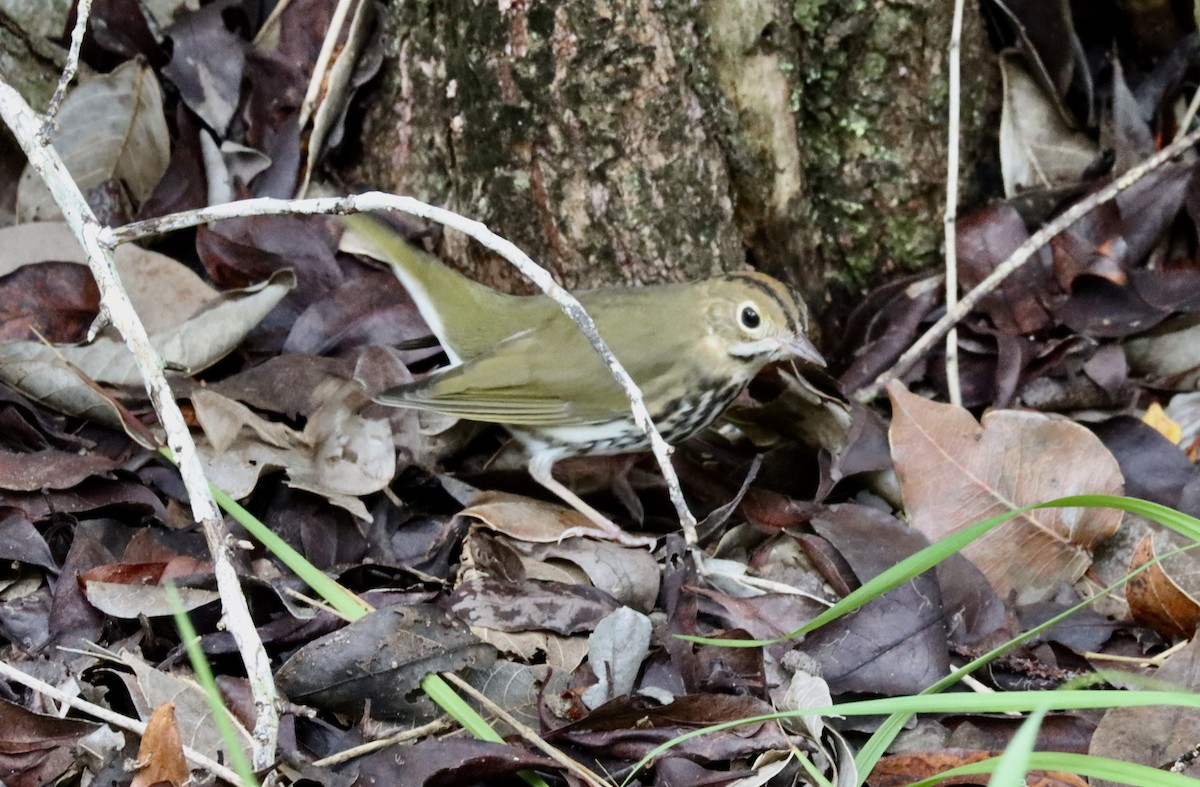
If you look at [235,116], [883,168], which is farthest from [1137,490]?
[235,116]

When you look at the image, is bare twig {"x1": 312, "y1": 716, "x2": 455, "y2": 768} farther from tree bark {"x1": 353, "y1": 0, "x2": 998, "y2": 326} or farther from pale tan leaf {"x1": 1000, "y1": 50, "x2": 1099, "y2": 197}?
pale tan leaf {"x1": 1000, "y1": 50, "x2": 1099, "y2": 197}

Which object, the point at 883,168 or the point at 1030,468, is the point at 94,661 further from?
the point at 883,168

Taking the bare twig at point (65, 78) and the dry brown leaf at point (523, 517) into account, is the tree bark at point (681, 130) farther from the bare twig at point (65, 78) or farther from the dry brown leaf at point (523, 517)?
the bare twig at point (65, 78)

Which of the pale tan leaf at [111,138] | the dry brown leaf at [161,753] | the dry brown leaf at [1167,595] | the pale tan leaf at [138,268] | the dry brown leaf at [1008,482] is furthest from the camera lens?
the pale tan leaf at [111,138]

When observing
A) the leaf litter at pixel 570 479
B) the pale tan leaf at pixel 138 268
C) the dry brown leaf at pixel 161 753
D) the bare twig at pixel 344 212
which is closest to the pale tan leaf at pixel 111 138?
the leaf litter at pixel 570 479

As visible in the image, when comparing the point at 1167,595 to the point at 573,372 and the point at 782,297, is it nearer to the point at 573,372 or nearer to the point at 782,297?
the point at 782,297

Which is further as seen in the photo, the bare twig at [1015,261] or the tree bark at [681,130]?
the bare twig at [1015,261]

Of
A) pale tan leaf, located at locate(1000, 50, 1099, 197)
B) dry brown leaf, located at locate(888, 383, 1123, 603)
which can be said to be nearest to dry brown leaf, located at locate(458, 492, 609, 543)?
dry brown leaf, located at locate(888, 383, 1123, 603)
